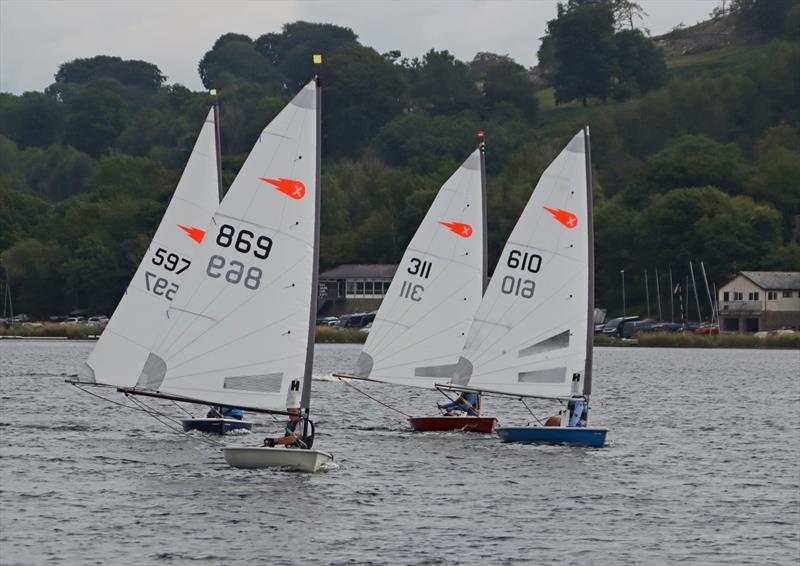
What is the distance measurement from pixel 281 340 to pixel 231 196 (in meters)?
3.54

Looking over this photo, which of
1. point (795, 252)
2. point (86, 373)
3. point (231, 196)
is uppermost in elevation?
point (795, 252)

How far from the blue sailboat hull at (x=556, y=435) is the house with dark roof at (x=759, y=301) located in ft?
327

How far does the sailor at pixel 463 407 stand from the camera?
49688mm

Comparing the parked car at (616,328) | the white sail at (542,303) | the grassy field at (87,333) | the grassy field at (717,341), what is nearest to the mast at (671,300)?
the parked car at (616,328)

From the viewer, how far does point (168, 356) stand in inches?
1474

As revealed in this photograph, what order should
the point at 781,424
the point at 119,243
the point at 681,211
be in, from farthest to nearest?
the point at 119,243, the point at 681,211, the point at 781,424

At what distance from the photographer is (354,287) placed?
557 feet

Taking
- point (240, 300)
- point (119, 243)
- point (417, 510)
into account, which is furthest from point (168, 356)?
point (119, 243)

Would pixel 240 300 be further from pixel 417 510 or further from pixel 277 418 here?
pixel 277 418

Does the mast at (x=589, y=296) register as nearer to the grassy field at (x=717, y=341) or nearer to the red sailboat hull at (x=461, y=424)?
the red sailboat hull at (x=461, y=424)

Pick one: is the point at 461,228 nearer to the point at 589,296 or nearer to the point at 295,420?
the point at 589,296

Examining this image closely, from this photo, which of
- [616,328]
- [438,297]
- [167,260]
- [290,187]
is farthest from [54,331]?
[290,187]

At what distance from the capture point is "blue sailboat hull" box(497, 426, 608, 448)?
45.4m

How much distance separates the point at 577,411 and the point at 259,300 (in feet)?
41.2
